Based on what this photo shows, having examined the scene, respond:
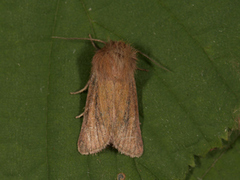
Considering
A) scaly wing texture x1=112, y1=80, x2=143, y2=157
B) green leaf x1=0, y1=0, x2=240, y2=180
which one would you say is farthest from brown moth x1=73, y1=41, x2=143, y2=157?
green leaf x1=0, y1=0, x2=240, y2=180

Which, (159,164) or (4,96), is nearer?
(4,96)

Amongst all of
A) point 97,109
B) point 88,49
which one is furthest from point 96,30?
point 97,109

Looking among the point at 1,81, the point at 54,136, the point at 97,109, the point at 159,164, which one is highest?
the point at 1,81

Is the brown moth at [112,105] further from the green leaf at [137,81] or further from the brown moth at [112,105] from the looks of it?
the green leaf at [137,81]

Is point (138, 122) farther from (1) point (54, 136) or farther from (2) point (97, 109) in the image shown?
(1) point (54, 136)

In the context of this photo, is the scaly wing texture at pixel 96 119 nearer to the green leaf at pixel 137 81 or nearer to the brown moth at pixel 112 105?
the brown moth at pixel 112 105

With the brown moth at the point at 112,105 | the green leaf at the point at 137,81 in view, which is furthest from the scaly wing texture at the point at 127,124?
the green leaf at the point at 137,81
